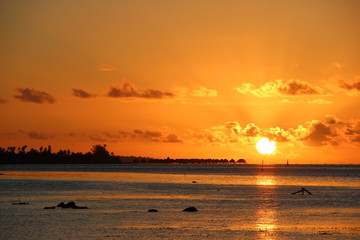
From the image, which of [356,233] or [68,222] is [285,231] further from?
[68,222]

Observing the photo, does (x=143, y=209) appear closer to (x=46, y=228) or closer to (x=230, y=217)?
(x=230, y=217)

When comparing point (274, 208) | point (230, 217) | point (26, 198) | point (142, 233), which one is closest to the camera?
point (142, 233)

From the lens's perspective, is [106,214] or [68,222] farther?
[106,214]

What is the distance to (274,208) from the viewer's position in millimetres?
90312

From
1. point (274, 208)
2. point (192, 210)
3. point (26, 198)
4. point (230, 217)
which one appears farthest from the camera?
point (26, 198)

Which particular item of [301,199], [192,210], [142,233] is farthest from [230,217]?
[301,199]

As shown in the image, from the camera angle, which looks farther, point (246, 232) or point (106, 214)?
point (106, 214)

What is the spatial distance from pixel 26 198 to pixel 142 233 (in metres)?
50.8

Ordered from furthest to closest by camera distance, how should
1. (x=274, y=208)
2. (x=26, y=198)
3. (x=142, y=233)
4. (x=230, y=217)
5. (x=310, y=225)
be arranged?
(x=26, y=198)
(x=274, y=208)
(x=230, y=217)
(x=310, y=225)
(x=142, y=233)

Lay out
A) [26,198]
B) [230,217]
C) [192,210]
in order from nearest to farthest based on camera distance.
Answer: [230,217]
[192,210]
[26,198]

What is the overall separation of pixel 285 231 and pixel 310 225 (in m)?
6.54

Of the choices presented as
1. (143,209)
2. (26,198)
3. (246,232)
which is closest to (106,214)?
(143,209)

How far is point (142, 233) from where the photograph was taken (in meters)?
59.5

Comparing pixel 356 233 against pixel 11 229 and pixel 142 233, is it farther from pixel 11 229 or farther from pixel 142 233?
pixel 11 229
